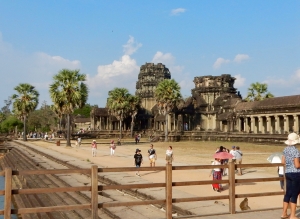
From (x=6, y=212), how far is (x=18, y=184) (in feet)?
50.4


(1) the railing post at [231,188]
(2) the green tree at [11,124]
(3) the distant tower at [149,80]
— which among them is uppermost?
(3) the distant tower at [149,80]

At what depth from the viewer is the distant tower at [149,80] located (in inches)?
3671

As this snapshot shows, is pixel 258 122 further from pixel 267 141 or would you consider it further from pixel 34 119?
pixel 34 119

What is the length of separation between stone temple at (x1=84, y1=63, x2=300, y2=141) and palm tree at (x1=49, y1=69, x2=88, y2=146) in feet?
70.2

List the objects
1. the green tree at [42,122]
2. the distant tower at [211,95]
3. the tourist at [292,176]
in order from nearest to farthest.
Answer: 1. the tourist at [292,176]
2. the distant tower at [211,95]
3. the green tree at [42,122]

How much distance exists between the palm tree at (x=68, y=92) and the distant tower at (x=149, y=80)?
48.1 m

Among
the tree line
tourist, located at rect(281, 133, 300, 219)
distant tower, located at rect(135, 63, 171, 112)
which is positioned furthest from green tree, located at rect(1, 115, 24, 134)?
tourist, located at rect(281, 133, 300, 219)

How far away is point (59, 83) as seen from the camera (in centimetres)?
4522

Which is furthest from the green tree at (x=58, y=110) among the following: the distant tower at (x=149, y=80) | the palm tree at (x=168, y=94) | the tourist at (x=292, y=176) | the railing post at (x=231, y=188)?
the tourist at (x=292, y=176)

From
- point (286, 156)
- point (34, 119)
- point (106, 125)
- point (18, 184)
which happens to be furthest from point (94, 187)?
point (34, 119)

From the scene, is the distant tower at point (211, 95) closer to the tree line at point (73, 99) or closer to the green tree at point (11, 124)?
the tree line at point (73, 99)

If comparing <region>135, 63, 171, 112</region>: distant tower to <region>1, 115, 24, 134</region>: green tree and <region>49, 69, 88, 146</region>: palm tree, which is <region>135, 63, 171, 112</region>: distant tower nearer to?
<region>1, 115, 24, 134</region>: green tree

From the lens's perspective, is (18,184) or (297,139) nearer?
(297,139)

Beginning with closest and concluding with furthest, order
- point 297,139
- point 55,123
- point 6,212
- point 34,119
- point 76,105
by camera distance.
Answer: point 6,212 → point 297,139 → point 76,105 → point 34,119 → point 55,123
